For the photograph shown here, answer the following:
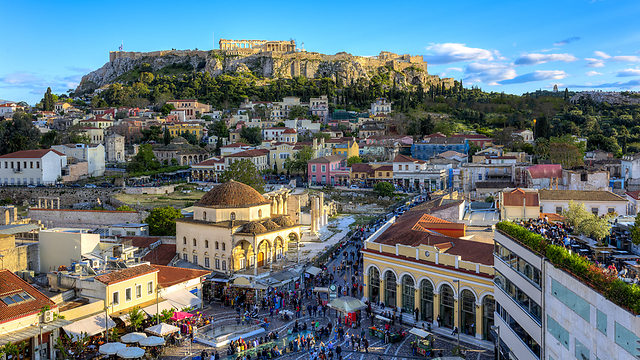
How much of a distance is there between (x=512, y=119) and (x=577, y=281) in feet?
305

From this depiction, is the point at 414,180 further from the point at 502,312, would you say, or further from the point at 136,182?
the point at 502,312

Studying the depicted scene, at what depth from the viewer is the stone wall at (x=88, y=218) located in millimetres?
45875

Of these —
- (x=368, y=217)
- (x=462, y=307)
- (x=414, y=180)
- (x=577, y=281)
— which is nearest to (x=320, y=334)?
(x=462, y=307)

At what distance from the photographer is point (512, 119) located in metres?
98.4

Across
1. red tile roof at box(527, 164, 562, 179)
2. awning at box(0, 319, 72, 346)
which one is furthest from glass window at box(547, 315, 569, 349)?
red tile roof at box(527, 164, 562, 179)

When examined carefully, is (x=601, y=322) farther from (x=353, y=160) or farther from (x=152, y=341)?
(x=353, y=160)

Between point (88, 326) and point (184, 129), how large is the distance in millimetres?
74243

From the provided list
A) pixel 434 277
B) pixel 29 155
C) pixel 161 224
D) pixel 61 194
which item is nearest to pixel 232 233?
pixel 161 224

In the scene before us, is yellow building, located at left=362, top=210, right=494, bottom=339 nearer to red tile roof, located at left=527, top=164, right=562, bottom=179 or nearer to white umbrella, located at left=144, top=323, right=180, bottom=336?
white umbrella, located at left=144, top=323, right=180, bottom=336

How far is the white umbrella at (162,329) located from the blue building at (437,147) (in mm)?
58785

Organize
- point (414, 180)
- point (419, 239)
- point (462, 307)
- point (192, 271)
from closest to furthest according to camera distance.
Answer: point (462, 307) → point (419, 239) → point (192, 271) → point (414, 180)

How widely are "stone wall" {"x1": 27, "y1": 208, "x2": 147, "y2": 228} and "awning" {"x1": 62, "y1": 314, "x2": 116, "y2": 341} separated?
25492mm

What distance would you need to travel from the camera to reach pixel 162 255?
108ft

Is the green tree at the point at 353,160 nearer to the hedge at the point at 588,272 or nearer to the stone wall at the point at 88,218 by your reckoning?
the stone wall at the point at 88,218
